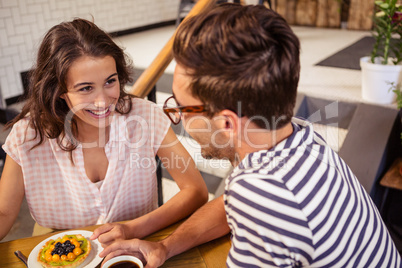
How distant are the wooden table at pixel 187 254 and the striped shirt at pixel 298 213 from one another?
0.81 ft

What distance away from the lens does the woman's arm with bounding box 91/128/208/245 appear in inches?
48.2

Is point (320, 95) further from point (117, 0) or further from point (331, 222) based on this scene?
point (117, 0)

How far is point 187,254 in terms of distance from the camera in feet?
3.88

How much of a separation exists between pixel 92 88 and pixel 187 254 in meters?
0.65

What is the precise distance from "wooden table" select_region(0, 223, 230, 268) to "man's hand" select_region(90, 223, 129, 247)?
0.09 metres

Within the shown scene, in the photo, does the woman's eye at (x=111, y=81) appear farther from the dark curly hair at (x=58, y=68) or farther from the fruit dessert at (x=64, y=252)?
the fruit dessert at (x=64, y=252)

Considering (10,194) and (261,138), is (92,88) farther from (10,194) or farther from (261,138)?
(261,138)

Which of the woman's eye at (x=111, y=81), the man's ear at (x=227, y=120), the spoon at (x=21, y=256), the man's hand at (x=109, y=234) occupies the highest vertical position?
Result: the man's ear at (x=227, y=120)

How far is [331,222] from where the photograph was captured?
0.84 meters

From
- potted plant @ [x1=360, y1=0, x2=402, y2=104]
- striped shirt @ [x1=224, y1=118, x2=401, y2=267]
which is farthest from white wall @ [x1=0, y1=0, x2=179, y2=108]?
striped shirt @ [x1=224, y1=118, x2=401, y2=267]

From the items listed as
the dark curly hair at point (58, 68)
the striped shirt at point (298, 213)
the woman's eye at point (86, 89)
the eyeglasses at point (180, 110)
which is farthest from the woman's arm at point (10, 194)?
the striped shirt at point (298, 213)

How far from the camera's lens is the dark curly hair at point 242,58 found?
83 centimetres

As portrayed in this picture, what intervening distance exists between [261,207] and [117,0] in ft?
15.4

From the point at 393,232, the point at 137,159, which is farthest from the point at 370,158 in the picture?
the point at 137,159
